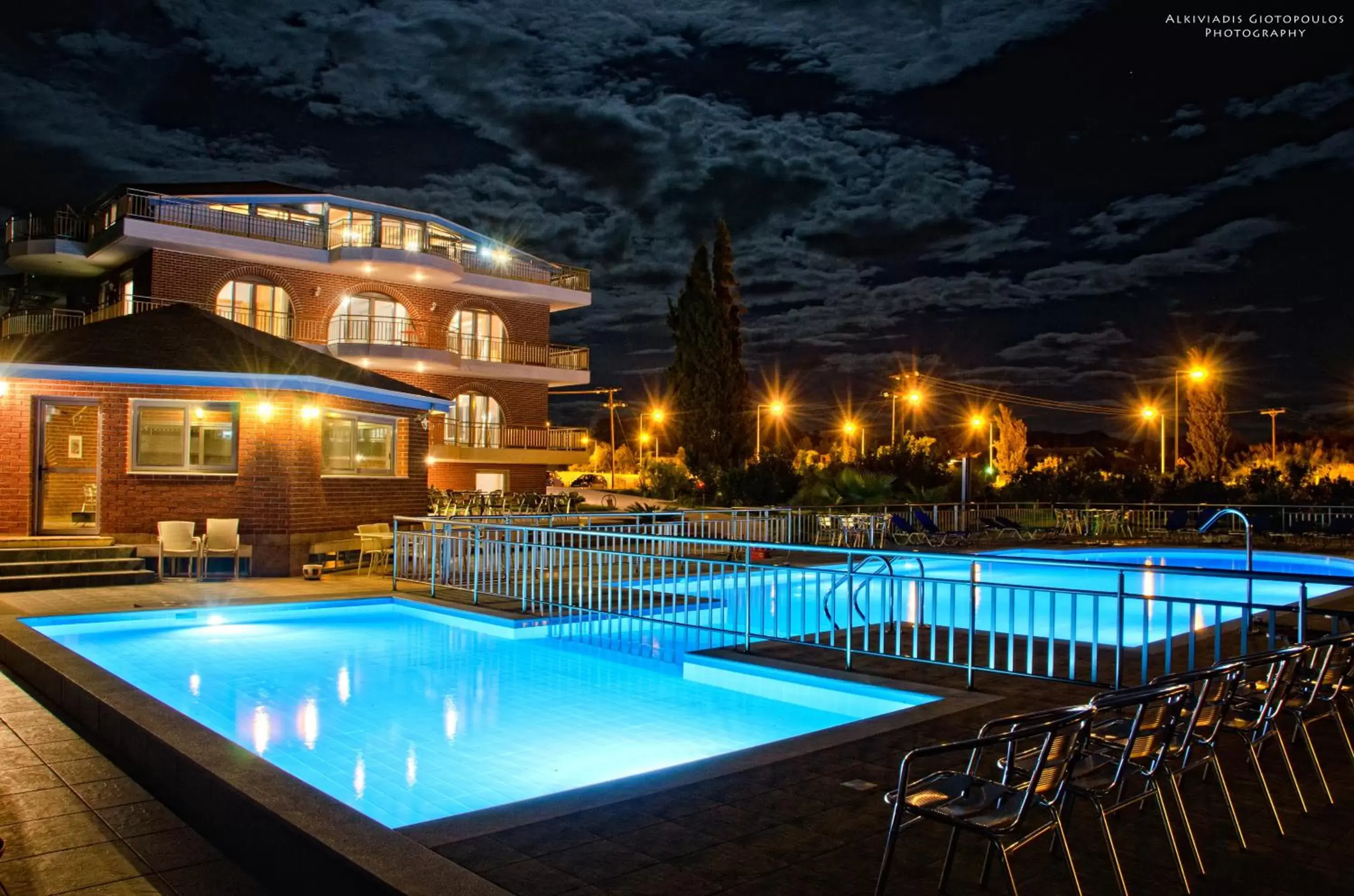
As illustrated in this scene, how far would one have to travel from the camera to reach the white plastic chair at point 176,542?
15820 mm

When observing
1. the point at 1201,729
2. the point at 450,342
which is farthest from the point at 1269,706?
the point at 450,342

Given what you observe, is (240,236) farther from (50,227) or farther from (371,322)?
(50,227)

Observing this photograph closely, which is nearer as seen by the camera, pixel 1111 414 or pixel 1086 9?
pixel 1086 9

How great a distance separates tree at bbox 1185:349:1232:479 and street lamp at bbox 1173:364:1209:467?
477 mm

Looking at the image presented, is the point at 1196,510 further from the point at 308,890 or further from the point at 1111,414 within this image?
the point at 1111,414

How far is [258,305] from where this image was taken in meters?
34.4

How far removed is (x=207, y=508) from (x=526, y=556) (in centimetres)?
711

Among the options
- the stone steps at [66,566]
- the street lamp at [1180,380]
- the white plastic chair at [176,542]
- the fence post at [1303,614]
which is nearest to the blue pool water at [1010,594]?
the fence post at [1303,614]

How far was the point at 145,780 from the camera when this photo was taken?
19.2ft

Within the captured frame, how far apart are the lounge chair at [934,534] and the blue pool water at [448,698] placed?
1360 centimetres

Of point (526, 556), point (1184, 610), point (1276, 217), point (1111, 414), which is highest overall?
point (1276, 217)

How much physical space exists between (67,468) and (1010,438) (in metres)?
56.1

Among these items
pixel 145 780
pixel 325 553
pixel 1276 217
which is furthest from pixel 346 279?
pixel 1276 217

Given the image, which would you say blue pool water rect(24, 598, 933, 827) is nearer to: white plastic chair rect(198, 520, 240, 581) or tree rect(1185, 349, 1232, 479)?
white plastic chair rect(198, 520, 240, 581)
